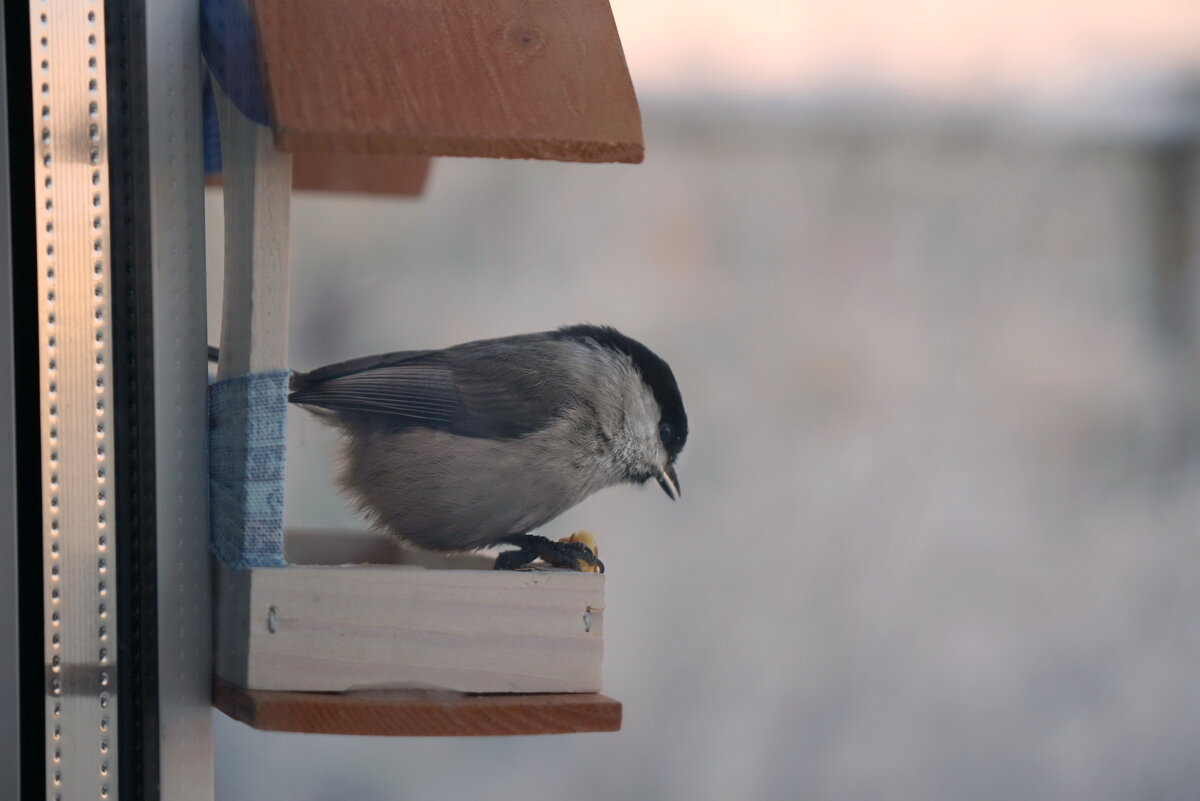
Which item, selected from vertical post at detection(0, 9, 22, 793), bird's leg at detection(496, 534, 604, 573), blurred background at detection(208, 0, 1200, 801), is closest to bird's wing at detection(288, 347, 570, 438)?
bird's leg at detection(496, 534, 604, 573)

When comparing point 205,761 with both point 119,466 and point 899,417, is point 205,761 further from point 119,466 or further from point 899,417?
point 899,417

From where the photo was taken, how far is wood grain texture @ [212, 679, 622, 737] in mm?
848

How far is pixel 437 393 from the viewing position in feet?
3.43

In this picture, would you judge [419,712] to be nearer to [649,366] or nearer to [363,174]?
[649,366]

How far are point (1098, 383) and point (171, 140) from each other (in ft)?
8.16

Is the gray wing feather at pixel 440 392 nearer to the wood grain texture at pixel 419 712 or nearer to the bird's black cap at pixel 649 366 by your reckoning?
the bird's black cap at pixel 649 366

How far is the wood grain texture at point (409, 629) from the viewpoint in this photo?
0.89 meters

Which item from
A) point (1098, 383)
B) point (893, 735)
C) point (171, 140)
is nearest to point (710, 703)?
point (893, 735)

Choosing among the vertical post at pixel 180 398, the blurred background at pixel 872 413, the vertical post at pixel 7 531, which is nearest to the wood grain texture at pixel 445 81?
the vertical post at pixel 180 398

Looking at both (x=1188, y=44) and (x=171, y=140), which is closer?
(x=171, y=140)

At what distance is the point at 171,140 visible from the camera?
0.96 metres

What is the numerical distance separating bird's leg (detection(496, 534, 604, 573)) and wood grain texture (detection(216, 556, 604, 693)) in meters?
0.09

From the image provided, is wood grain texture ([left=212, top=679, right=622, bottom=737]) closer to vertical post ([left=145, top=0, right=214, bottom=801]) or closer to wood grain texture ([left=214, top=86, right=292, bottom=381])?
vertical post ([left=145, top=0, right=214, bottom=801])

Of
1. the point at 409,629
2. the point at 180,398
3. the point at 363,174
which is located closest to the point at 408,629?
the point at 409,629
